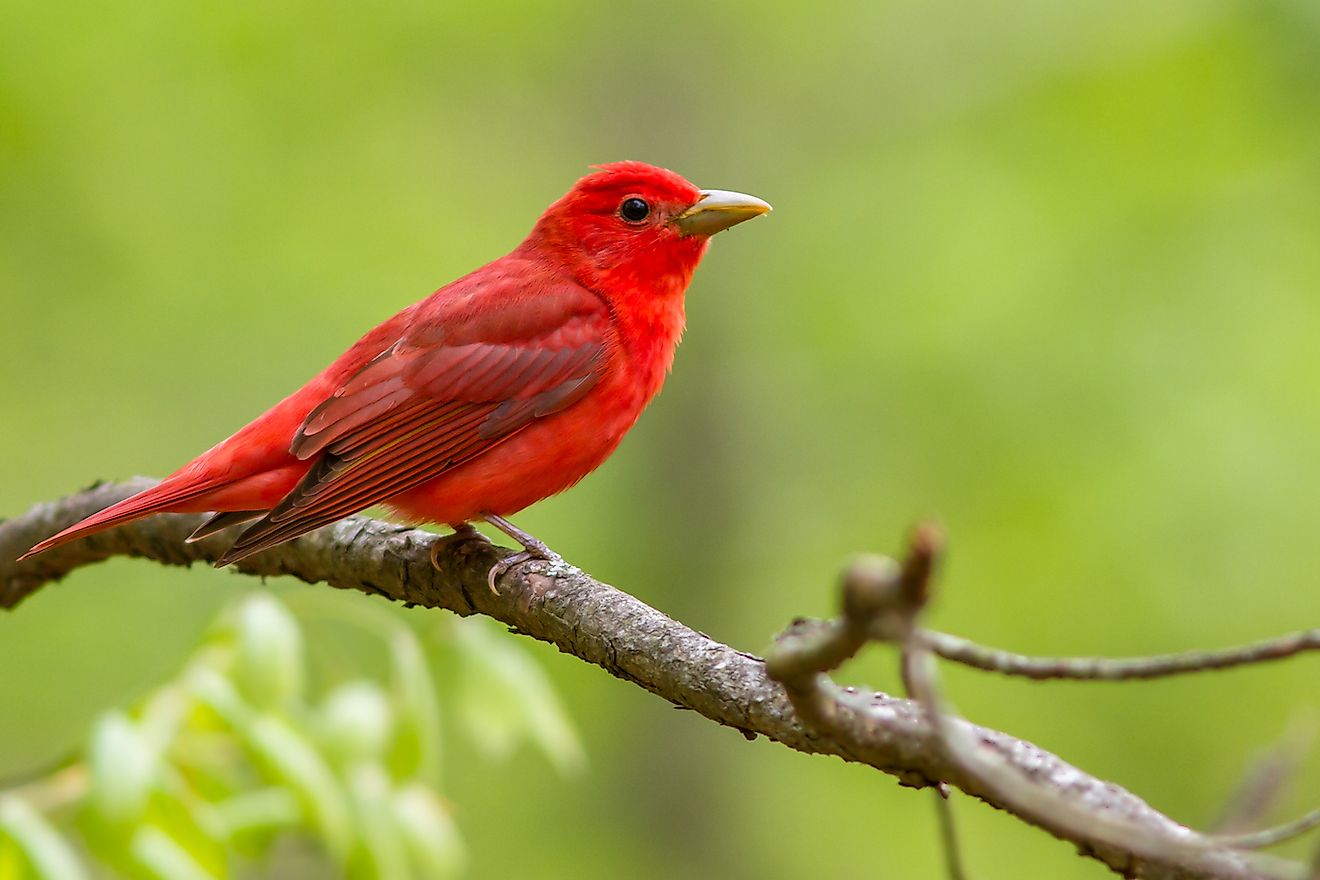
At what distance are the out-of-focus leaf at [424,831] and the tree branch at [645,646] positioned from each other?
494mm

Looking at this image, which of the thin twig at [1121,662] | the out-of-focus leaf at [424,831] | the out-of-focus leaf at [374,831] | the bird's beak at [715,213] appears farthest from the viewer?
the bird's beak at [715,213]

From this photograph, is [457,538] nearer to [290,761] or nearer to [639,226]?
[290,761]

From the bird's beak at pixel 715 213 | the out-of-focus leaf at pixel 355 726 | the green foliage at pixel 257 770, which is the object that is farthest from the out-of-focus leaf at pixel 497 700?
the bird's beak at pixel 715 213

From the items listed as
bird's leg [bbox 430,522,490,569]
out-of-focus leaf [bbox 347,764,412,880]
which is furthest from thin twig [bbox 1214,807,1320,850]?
bird's leg [bbox 430,522,490,569]

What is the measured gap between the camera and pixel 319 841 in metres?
3.63

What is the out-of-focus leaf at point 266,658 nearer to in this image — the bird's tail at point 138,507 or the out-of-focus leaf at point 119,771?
the out-of-focus leaf at point 119,771

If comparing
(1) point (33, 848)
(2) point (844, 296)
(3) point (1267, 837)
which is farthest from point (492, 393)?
(2) point (844, 296)

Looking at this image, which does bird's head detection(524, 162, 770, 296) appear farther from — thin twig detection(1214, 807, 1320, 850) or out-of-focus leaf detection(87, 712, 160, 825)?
thin twig detection(1214, 807, 1320, 850)

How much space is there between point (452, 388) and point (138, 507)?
109cm

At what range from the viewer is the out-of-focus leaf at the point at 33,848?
3.18m

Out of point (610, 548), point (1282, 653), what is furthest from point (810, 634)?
point (610, 548)

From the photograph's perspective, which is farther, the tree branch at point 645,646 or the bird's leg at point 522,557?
the bird's leg at point 522,557

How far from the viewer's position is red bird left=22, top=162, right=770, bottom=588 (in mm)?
4164

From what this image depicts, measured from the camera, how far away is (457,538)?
13.6 ft
